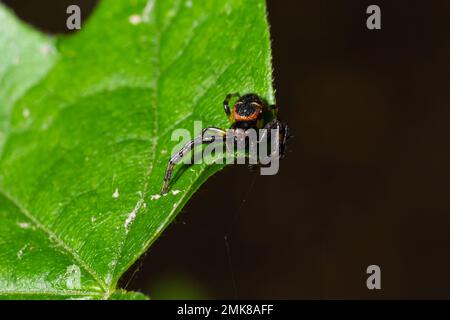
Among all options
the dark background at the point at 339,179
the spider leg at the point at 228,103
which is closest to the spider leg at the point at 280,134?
the spider leg at the point at 228,103

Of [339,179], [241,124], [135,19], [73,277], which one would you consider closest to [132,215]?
[73,277]

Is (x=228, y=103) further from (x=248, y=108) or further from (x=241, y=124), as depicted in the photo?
(x=248, y=108)

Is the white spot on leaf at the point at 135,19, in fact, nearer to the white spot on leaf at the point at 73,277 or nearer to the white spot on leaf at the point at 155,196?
the white spot on leaf at the point at 155,196

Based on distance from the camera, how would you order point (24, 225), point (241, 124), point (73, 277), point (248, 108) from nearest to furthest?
point (73, 277) → point (24, 225) → point (241, 124) → point (248, 108)

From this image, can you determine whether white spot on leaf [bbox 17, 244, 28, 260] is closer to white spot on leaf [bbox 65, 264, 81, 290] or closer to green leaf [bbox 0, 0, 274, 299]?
green leaf [bbox 0, 0, 274, 299]

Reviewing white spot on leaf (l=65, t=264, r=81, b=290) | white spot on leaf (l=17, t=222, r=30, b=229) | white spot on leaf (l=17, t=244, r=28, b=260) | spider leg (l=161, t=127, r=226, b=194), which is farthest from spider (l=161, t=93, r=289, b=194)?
white spot on leaf (l=17, t=222, r=30, b=229)
